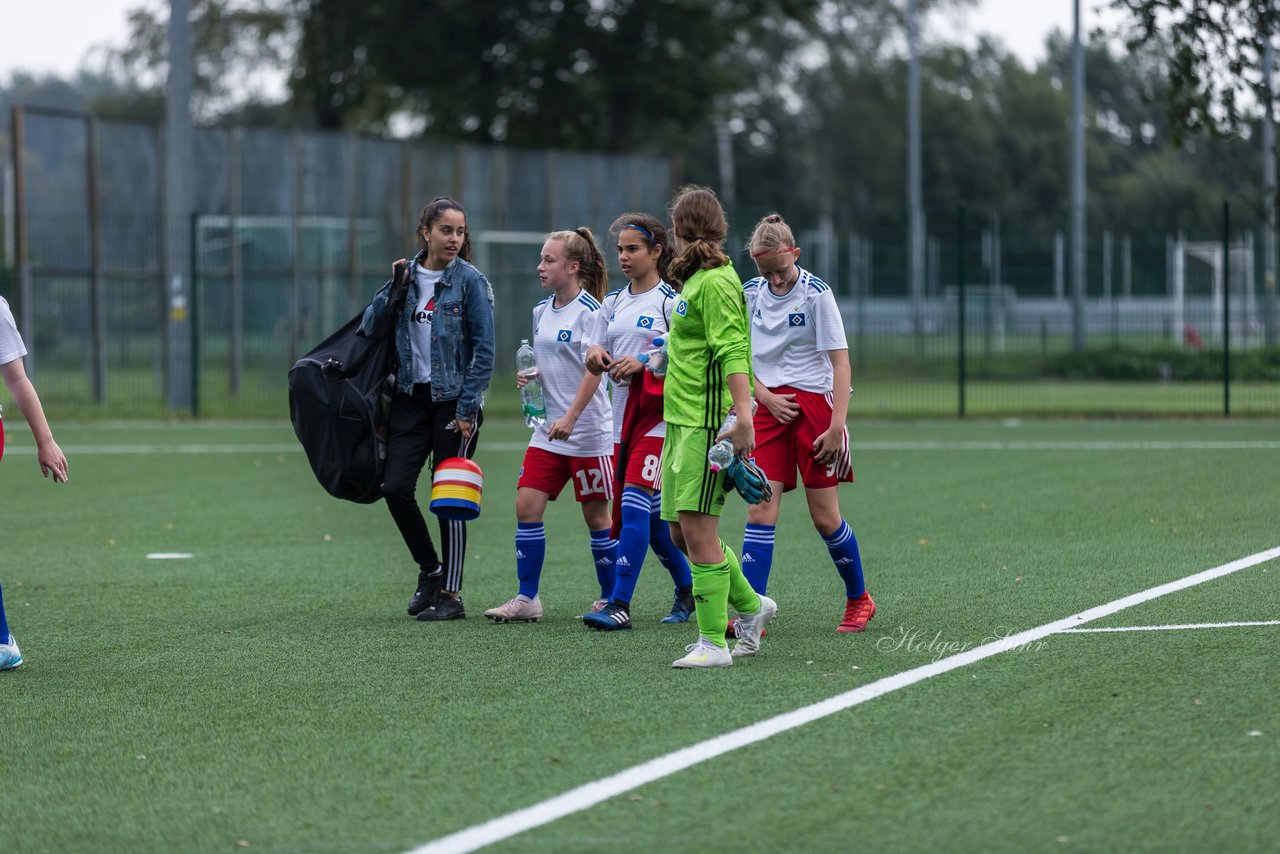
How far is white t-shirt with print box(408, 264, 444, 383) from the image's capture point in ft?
24.6

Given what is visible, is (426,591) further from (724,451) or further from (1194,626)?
(1194,626)

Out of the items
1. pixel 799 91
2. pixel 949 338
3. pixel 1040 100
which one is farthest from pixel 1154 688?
pixel 1040 100

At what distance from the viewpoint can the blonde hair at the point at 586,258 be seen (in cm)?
741

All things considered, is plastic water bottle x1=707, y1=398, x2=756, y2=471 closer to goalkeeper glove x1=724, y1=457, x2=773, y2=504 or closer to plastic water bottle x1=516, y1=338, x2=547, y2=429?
goalkeeper glove x1=724, y1=457, x2=773, y2=504

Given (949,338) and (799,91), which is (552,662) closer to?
(949,338)

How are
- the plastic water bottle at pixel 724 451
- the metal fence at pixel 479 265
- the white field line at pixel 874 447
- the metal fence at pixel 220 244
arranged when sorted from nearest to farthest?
1. the plastic water bottle at pixel 724 451
2. the white field line at pixel 874 447
3. the metal fence at pixel 479 265
4. the metal fence at pixel 220 244

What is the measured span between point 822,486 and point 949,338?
1534cm

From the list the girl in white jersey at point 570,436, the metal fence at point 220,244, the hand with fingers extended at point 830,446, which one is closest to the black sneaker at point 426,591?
the girl in white jersey at point 570,436

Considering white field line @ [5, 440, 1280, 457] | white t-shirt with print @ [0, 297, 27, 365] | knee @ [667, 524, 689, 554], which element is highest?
white t-shirt with print @ [0, 297, 27, 365]

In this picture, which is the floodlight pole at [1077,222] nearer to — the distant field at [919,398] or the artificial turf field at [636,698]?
Answer: the distant field at [919,398]

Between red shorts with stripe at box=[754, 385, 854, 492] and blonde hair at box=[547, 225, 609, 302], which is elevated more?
blonde hair at box=[547, 225, 609, 302]

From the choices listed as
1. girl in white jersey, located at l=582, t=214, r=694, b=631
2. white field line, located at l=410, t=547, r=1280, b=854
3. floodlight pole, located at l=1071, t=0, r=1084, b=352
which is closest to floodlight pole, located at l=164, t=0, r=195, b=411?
floodlight pole, located at l=1071, t=0, r=1084, b=352

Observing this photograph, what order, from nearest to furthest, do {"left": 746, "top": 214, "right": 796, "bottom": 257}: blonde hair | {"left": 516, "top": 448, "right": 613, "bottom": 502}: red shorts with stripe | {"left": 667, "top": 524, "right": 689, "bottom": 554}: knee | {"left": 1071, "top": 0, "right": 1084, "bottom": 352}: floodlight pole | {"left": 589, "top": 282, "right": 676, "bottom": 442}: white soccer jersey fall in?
{"left": 746, "top": 214, "right": 796, "bottom": 257}: blonde hair → {"left": 667, "top": 524, "right": 689, "bottom": 554}: knee → {"left": 589, "top": 282, "right": 676, "bottom": 442}: white soccer jersey → {"left": 516, "top": 448, "right": 613, "bottom": 502}: red shorts with stripe → {"left": 1071, "top": 0, "right": 1084, "bottom": 352}: floodlight pole

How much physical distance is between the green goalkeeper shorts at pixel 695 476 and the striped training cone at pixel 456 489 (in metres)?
1.41
